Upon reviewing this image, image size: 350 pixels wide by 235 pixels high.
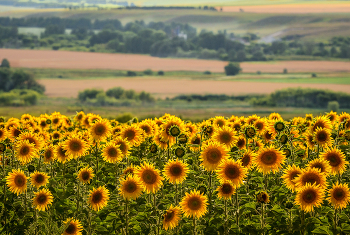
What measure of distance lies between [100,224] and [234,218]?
206 cm

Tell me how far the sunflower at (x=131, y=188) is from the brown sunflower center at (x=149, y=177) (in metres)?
0.10

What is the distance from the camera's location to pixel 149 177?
20.6 feet

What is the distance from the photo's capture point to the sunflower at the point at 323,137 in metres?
7.90

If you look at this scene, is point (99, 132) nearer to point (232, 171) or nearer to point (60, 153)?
point (60, 153)

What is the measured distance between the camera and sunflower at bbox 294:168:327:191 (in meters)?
6.08

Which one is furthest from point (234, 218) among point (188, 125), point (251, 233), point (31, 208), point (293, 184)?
point (31, 208)

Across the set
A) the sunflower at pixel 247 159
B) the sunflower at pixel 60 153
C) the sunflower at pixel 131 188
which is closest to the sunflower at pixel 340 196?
the sunflower at pixel 247 159

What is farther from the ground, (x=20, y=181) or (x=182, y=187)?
(x=20, y=181)

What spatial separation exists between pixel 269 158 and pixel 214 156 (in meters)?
0.87

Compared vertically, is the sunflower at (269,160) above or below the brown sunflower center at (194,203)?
above

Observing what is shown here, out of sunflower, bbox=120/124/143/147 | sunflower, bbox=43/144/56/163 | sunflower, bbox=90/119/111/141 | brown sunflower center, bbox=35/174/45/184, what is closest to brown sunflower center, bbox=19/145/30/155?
sunflower, bbox=43/144/56/163

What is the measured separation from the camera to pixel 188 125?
30.7 feet

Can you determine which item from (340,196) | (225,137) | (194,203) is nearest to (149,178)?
(194,203)

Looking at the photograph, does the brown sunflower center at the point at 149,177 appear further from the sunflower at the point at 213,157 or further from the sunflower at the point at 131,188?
the sunflower at the point at 213,157
